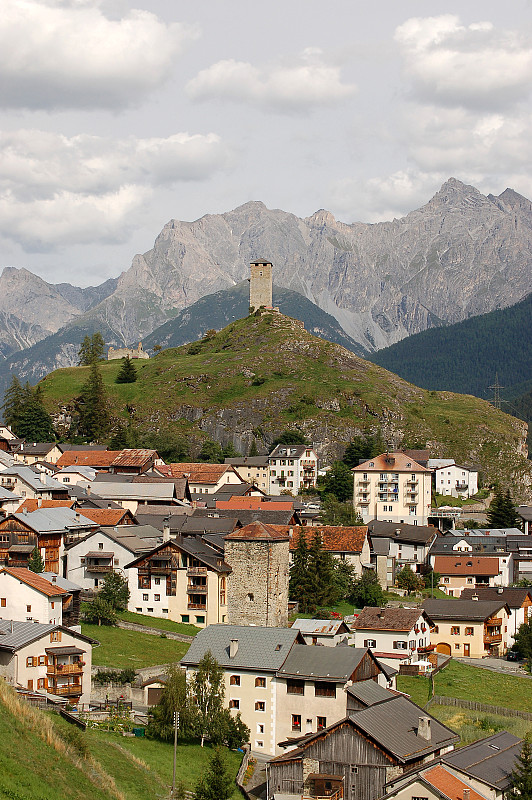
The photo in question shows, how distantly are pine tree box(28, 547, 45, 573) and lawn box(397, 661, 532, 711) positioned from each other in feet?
84.4

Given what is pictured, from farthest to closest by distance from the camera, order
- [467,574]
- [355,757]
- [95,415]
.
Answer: [95,415], [467,574], [355,757]

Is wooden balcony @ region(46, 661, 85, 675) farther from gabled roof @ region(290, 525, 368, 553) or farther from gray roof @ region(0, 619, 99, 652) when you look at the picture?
gabled roof @ region(290, 525, 368, 553)

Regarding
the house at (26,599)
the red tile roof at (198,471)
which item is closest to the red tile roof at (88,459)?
the red tile roof at (198,471)

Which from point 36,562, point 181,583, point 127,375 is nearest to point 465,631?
point 181,583

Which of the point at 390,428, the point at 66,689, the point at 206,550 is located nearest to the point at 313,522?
the point at 206,550

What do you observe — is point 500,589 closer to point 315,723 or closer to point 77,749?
point 315,723

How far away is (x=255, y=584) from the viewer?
68062 millimetres

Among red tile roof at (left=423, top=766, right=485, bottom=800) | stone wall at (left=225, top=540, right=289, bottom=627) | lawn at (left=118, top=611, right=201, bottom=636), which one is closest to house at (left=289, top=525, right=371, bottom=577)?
stone wall at (left=225, top=540, right=289, bottom=627)

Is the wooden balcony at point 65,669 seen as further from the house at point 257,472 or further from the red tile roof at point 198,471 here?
the house at point 257,472

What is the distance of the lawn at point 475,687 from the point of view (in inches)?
2391

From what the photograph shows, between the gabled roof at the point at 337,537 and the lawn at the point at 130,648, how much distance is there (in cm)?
2424

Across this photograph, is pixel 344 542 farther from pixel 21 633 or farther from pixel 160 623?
pixel 21 633

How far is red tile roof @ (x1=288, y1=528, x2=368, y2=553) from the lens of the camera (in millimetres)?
88750

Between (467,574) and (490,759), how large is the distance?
5051 cm
